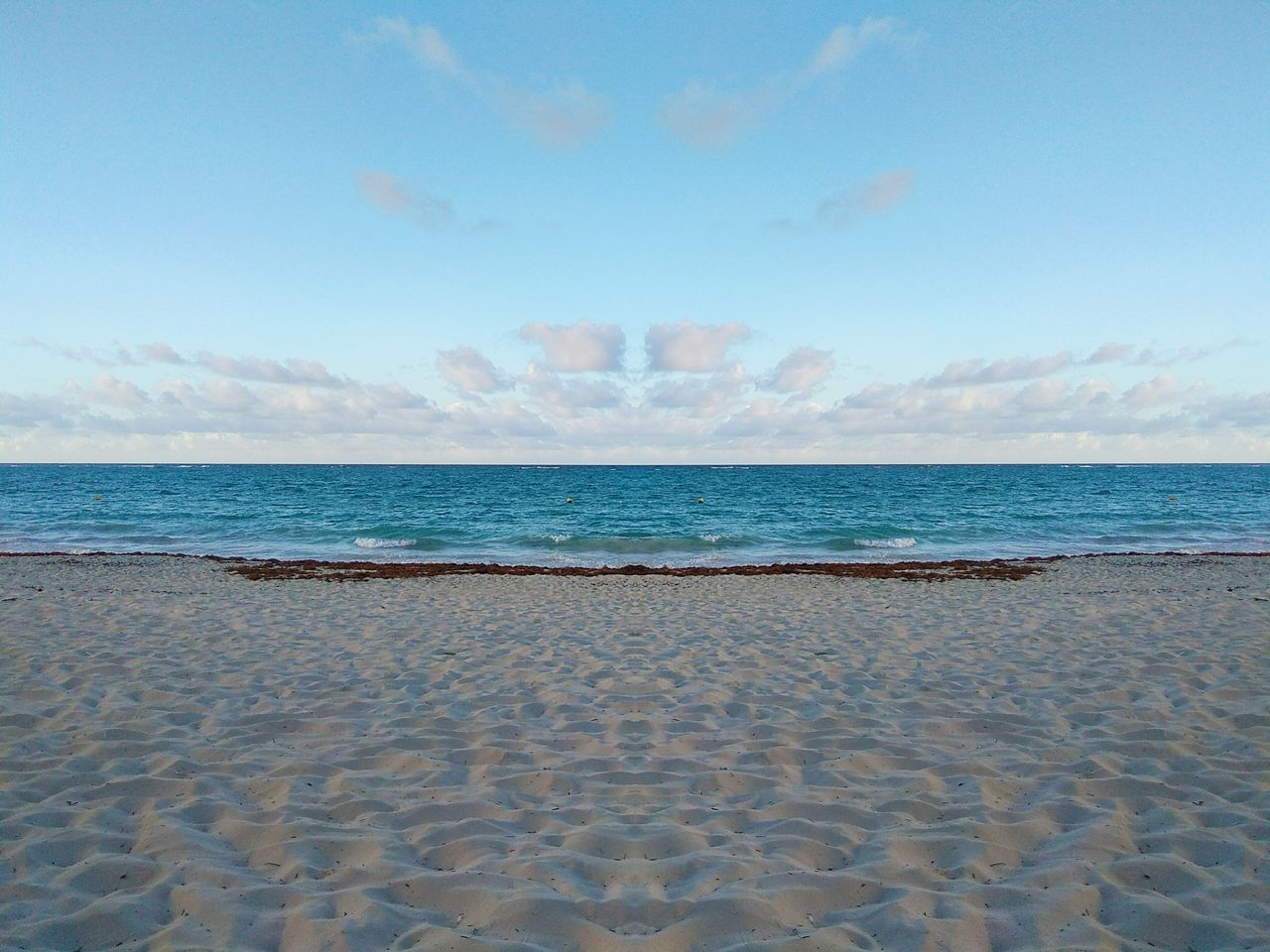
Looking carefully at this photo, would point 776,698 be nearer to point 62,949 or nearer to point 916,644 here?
point 916,644

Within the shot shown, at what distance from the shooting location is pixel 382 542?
2630 centimetres

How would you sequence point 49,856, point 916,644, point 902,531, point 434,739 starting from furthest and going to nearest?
point 902,531 < point 916,644 < point 434,739 < point 49,856

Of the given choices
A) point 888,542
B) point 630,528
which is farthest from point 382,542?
point 888,542

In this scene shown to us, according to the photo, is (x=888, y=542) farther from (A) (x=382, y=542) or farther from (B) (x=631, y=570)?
(A) (x=382, y=542)

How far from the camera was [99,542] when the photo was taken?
1048 inches

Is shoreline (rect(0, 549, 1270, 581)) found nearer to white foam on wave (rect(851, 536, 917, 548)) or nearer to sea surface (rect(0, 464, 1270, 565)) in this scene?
sea surface (rect(0, 464, 1270, 565))

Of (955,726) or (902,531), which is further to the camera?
(902,531)

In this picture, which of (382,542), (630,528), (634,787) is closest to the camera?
(634,787)

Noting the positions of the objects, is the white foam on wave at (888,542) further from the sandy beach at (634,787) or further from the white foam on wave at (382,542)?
the white foam on wave at (382,542)

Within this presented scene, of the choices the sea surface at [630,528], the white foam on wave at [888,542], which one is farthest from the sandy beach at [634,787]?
the white foam on wave at [888,542]

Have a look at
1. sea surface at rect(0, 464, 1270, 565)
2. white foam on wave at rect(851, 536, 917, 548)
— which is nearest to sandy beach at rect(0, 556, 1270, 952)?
sea surface at rect(0, 464, 1270, 565)

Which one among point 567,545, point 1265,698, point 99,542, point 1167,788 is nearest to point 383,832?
point 1167,788

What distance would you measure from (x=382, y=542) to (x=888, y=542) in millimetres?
20324

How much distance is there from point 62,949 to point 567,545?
22995 mm
